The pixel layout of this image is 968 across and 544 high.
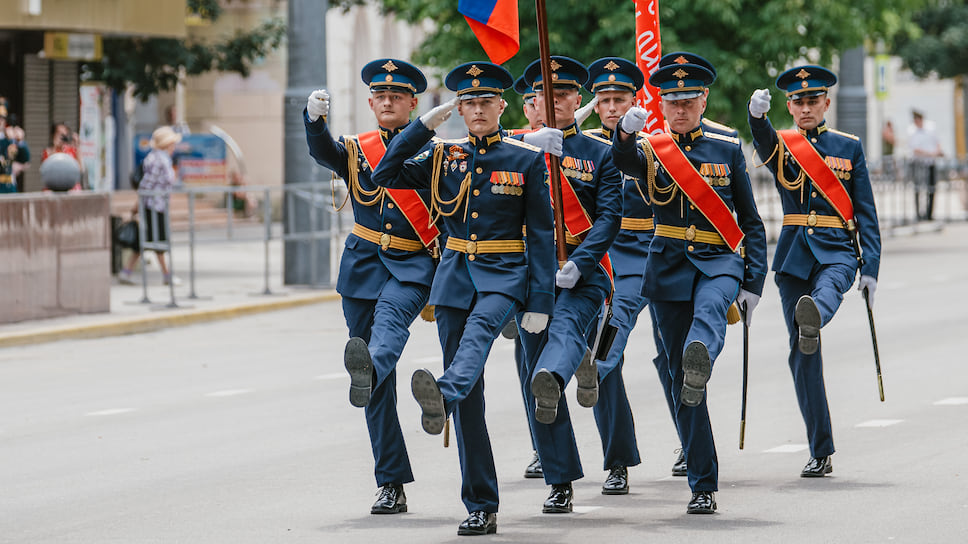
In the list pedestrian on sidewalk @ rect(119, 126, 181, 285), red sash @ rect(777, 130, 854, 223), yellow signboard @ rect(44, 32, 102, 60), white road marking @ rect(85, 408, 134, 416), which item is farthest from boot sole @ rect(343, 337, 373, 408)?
Result: yellow signboard @ rect(44, 32, 102, 60)

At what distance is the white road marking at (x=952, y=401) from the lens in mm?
11195

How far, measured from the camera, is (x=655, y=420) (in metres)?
10.7

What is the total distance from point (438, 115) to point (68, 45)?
1612cm

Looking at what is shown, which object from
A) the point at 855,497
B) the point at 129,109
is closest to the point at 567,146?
the point at 855,497

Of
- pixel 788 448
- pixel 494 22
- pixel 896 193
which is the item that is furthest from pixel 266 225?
pixel 896 193

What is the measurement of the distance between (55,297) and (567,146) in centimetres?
981

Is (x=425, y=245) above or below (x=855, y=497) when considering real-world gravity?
above

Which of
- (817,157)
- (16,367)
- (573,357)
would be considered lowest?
(16,367)

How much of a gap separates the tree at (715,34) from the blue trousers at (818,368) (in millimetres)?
14298

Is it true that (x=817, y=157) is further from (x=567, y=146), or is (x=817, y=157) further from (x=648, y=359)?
(x=648, y=359)

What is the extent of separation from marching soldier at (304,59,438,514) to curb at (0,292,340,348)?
317 inches

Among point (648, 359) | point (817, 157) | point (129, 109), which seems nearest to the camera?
point (817, 157)

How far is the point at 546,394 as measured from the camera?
23.4 feet

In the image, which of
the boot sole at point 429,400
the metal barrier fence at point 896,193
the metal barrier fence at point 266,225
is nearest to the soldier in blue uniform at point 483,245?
the boot sole at point 429,400
